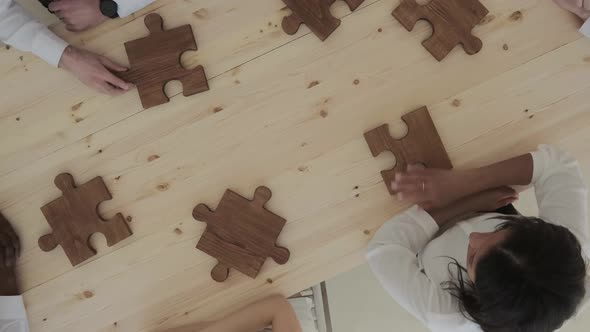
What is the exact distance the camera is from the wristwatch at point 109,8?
1.09 metres

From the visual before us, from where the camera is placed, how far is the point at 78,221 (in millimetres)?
1083

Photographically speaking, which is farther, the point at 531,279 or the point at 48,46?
the point at 48,46

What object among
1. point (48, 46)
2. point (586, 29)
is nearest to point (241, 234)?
point (48, 46)

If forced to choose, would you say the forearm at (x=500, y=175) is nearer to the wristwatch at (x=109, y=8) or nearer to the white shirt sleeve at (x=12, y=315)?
the wristwatch at (x=109, y=8)

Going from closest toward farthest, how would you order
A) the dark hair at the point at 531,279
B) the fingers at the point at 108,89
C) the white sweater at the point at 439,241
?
the dark hair at the point at 531,279 → the white sweater at the point at 439,241 → the fingers at the point at 108,89

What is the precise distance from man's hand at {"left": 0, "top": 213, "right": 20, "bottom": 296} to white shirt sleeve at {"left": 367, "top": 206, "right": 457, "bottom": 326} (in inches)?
31.5

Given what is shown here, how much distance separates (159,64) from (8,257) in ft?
1.81

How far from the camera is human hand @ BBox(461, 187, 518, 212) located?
106 centimetres

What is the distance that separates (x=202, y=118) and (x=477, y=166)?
64 cm

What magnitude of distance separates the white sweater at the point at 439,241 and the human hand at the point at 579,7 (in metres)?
0.32

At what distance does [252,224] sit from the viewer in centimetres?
109

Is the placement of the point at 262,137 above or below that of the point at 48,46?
below

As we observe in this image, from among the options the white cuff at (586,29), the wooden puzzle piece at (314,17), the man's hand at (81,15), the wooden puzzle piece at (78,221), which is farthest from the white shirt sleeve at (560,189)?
the man's hand at (81,15)

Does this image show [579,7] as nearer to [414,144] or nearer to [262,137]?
[414,144]
